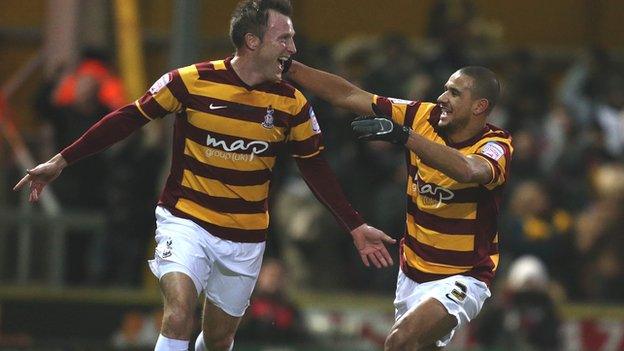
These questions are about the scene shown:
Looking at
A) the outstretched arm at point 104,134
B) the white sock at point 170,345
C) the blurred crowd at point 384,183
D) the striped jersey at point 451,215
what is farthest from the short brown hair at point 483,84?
the blurred crowd at point 384,183

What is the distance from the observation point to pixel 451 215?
30.8 feet

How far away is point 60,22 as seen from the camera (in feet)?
51.8

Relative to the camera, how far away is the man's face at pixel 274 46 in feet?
A: 30.0

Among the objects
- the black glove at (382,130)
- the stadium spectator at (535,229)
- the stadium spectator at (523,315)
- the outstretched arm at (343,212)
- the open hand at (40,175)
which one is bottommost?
the stadium spectator at (523,315)

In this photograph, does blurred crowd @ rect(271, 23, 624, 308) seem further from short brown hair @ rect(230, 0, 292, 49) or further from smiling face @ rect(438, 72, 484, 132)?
short brown hair @ rect(230, 0, 292, 49)

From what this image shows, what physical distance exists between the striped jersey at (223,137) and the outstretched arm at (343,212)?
0.32 ft

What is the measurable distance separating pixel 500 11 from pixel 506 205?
553 cm

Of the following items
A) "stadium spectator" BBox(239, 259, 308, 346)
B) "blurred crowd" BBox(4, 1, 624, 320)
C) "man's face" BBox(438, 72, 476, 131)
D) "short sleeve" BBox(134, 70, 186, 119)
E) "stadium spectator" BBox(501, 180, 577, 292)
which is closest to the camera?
"short sleeve" BBox(134, 70, 186, 119)

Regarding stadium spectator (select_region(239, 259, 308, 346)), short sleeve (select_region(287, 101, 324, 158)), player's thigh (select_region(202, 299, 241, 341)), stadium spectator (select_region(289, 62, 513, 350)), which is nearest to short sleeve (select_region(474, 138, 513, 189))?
stadium spectator (select_region(289, 62, 513, 350))

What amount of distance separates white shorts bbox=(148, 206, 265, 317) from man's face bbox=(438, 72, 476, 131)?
1.34 m

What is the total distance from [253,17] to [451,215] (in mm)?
1624

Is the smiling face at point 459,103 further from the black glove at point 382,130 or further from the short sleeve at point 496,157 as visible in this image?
the black glove at point 382,130

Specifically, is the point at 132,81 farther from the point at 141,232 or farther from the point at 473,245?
the point at 473,245

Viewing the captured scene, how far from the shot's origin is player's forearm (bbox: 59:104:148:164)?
9.11 m
